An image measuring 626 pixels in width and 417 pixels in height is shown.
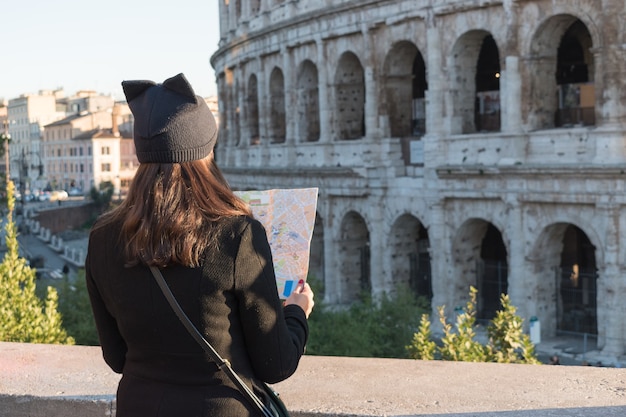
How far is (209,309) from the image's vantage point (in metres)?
3.48

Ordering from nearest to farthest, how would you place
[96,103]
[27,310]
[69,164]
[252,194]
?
[252,194] < [27,310] < [69,164] < [96,103]

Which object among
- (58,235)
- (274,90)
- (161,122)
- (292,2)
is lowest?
(58,235)

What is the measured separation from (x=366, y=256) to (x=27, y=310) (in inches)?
814

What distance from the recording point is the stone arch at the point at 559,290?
24.2 metres

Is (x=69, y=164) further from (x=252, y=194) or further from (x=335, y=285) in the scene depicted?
(x=252, y=194)

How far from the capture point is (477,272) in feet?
86.2

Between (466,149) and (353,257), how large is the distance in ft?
19.9

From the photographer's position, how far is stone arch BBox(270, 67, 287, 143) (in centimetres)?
3412

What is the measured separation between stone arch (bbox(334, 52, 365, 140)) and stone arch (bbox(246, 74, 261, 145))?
21.2 ft

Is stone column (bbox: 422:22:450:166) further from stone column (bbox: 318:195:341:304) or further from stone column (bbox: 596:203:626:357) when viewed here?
stone column (bbox: 596:203:626:357)

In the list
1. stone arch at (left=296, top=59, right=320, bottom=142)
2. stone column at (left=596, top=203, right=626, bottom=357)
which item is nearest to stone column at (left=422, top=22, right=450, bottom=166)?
stone column at (left=596, top=203, right=626, bottom=357)

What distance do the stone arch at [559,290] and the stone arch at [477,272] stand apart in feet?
4.69

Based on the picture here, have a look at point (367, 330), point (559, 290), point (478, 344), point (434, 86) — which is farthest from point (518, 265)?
point (478, 344)

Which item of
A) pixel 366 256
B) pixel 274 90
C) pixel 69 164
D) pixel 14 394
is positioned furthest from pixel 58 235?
pixel 14 394
